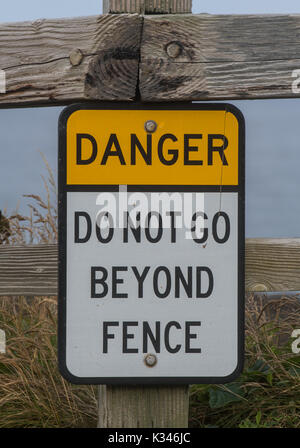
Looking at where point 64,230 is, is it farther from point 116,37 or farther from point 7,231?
point 7,231

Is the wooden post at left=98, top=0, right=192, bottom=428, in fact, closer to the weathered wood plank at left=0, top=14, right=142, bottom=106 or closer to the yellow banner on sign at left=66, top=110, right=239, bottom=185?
the weathered wood plank at left=0, top=14, right=142, bottom=106

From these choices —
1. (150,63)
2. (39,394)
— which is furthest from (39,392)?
(150,63)

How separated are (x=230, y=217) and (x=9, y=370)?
77.5 inches

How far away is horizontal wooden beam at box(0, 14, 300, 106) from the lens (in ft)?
7.48

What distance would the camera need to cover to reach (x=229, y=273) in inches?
90.7

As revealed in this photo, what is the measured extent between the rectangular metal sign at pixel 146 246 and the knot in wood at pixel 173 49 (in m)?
0.19

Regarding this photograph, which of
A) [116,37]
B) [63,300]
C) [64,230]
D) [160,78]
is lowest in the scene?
[63,300]

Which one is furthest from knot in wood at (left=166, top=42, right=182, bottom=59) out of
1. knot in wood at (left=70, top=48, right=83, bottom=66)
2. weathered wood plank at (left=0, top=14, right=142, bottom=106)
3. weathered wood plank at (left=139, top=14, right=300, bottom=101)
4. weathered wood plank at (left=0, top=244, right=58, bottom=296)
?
weathered wood plank at (left=0, top=244, right=58, bottom=296)

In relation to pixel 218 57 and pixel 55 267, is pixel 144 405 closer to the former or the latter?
pixel 55 267

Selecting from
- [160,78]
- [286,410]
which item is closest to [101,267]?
[160,78]

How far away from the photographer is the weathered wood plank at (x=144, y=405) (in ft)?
7.76

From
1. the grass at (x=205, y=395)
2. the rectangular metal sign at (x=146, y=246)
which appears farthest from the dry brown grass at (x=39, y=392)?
the rectangular metal sign at (x=146, y=246)

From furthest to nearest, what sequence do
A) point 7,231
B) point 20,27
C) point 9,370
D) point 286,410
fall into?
point 7,231, point 9,370, point 286,410, point 20,27

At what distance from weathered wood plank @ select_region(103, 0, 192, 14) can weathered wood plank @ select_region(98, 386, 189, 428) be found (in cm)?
141
